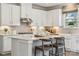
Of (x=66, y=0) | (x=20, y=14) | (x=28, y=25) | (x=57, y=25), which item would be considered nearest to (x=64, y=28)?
(x=57, y=25)

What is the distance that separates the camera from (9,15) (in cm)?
219

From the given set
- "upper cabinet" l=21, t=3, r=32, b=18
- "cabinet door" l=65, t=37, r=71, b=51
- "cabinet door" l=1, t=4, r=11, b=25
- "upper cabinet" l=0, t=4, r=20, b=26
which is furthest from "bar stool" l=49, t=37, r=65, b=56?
"cabinet door" l=1, t=4, r=11, b=25

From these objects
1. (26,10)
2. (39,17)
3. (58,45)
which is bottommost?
(58,45)

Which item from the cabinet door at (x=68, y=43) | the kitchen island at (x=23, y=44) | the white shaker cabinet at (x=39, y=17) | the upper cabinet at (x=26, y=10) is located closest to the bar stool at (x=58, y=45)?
the cabinet door at (x=68, y=43)

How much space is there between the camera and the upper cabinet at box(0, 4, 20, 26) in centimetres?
216

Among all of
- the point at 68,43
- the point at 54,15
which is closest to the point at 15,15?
the point at 54,15

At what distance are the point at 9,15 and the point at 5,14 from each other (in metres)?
0.07

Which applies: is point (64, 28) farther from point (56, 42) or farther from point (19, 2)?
point (19, 2)

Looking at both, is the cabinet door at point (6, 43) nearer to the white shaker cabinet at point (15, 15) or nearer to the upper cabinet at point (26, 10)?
the white shaker cabinet at point (15, 15)

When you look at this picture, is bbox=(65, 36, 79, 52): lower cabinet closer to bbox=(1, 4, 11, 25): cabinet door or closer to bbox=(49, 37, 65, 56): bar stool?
bbox=(49, 37, 65, 56): bar stool

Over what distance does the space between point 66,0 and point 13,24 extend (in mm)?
1094

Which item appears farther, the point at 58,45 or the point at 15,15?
the point at 58,45

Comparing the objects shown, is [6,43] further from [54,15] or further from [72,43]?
[72,43]

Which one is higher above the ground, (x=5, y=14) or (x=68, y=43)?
(x=5, y=14)
